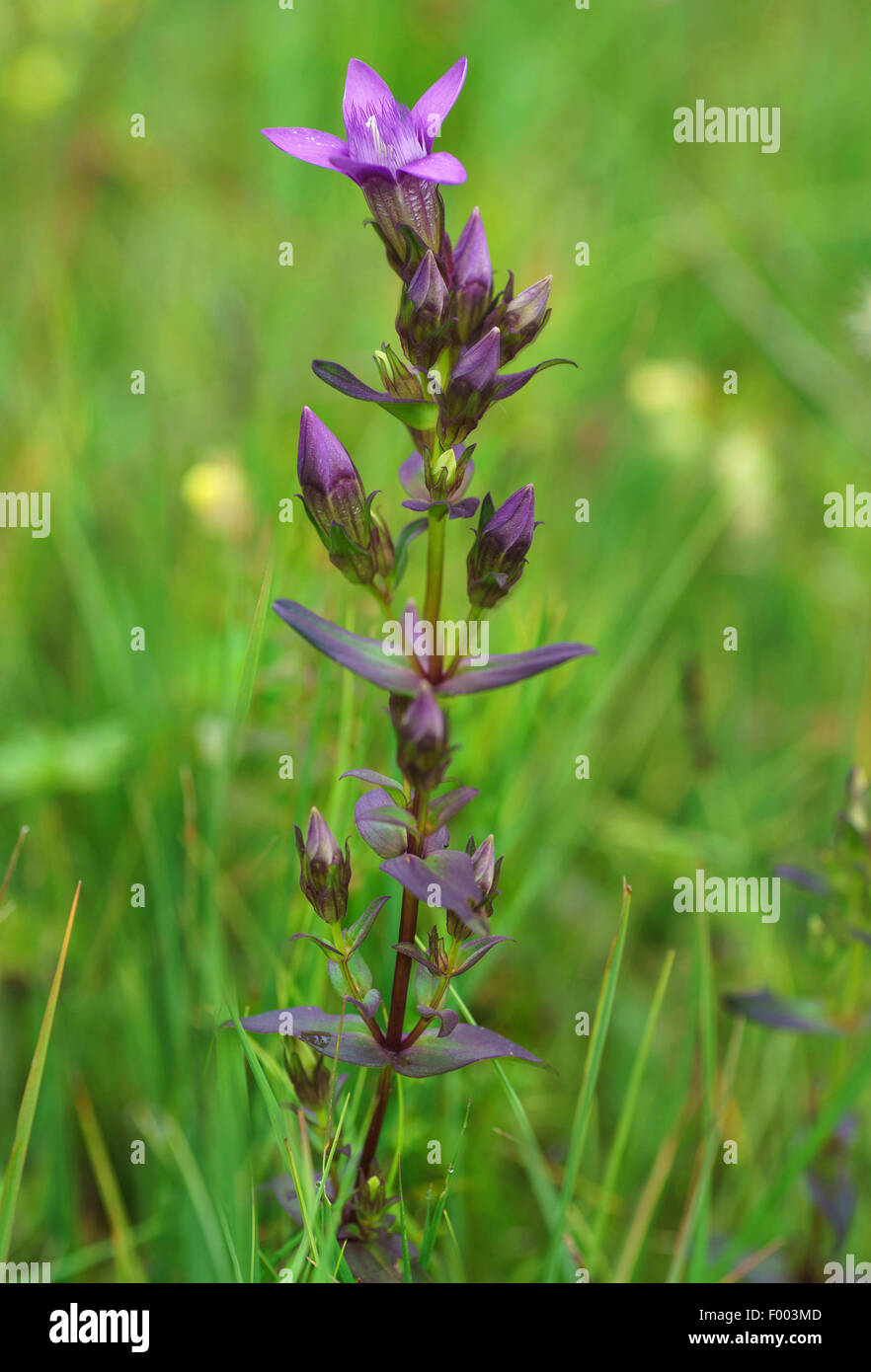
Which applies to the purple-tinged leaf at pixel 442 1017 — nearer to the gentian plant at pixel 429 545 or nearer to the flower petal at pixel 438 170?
the gentian plant at pixel 429 545

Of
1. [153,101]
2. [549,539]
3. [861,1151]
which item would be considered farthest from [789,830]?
[153,101]

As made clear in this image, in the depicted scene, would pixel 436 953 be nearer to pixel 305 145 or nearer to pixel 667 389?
pixel 305 145

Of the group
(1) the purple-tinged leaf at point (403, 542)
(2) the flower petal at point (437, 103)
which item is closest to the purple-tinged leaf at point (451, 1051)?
(1) the purple-tinged leaf at point (403, 542)

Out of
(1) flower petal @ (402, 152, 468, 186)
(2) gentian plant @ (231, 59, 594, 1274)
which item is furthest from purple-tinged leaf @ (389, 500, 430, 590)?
(1) flower petal @ (402, 152, 468, 186)

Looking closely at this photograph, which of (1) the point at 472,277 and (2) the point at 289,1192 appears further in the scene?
(2) the point at 289,1192

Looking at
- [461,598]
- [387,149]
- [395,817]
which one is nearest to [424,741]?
[395,817]
